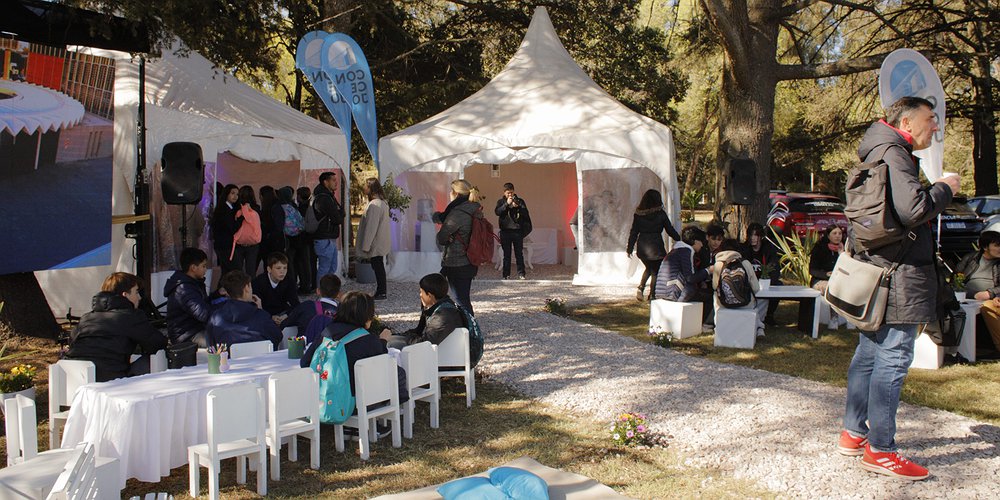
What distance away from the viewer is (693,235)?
900cm

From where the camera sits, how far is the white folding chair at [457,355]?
5957mm

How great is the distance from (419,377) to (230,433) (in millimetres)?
1496

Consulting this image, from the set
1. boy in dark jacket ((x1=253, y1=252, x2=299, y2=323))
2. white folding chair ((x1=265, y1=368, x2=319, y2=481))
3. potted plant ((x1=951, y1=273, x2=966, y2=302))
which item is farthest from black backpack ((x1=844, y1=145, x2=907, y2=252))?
boy in dark jacket ((x1=253, y1=252, x2=299, y2=323))

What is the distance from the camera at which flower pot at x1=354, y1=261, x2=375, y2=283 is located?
12.3 m

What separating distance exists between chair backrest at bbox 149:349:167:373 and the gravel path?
8.54 feet

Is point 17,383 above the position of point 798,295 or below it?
below

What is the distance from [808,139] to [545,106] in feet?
38.3

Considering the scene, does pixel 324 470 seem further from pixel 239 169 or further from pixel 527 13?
pixel 527 13

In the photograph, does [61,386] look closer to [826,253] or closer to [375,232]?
[375,232]

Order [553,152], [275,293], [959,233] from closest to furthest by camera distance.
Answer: [275,293]
[553,152]
[959,233]

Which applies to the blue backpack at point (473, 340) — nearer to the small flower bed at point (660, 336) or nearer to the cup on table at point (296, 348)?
the cup on table at point (296, 348)

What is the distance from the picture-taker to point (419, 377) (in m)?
5.41

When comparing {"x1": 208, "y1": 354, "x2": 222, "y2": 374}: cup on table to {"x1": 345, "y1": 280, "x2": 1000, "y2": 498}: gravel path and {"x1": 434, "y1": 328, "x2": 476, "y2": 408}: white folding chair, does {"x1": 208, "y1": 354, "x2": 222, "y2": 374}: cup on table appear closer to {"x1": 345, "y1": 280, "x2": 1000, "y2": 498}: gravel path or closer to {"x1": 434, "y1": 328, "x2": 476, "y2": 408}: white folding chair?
{"x1": 434, "y1": 328, "x2": 476, "y2": 408}: white folding chair

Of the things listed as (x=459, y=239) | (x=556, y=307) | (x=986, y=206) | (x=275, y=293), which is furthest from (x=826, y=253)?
(x=986, y=206)
